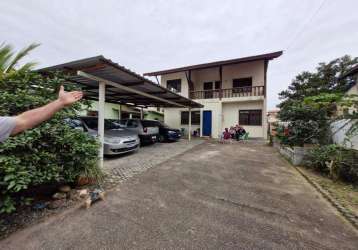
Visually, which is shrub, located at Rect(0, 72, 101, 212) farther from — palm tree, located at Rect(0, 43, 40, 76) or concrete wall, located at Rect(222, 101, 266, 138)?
concrete wall, located at Rect(222, 101, 266, 138)

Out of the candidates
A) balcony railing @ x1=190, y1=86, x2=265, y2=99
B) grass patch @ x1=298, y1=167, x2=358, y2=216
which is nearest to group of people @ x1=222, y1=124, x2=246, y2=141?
balcony railing @ x1=190, y1=86, x2=265, y2=99

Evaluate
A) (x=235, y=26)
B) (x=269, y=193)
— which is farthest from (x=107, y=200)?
(x=235, y=26)

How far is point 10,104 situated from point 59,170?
4.38 ft

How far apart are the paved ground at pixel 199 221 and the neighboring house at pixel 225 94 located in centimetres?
1016

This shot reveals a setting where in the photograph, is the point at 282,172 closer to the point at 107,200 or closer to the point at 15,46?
the point at 107,200

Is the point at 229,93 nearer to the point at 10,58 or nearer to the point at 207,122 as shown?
the point at 207,122

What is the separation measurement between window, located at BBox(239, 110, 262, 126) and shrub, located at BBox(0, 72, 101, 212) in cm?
1272

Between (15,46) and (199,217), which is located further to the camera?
(15,46)

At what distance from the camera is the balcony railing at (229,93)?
12.8 m

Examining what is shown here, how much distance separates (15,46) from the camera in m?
3.47

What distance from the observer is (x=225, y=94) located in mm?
13977

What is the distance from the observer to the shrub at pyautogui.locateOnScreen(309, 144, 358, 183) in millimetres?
3832

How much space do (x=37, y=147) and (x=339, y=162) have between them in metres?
6.87

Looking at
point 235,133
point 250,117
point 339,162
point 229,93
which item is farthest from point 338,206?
point 229,93
